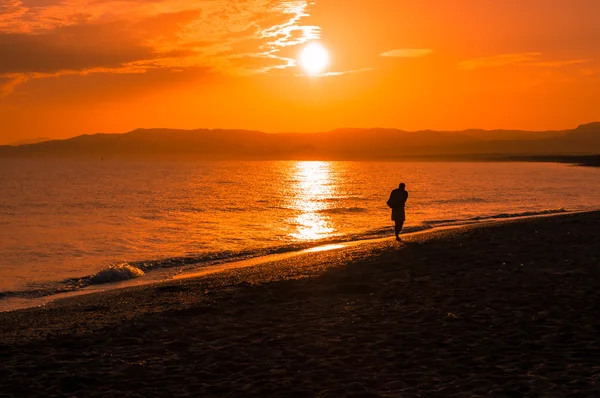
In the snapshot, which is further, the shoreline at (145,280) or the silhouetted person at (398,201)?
the silhouetted person at (398,201)

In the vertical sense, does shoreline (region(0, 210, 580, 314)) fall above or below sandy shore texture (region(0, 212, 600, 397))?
below

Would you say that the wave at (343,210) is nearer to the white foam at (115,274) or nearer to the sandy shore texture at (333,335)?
the white foam at (115,274)

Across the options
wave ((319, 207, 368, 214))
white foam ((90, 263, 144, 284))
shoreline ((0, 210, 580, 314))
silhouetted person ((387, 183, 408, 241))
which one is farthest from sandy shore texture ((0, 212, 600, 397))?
wave ((319, 207, 368, 214))

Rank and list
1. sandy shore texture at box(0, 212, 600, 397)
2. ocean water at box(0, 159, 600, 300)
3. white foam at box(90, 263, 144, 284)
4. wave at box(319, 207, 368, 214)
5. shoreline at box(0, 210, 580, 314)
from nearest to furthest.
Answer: sandy shore texture at box(0, 212, 600, 397), shoreline at box(0, 210, 580, 314), white foam at box(90, 263, 144, 284), ocean water at box(0, 159, 600, 300), wave at box(319, 207, 368, 214)

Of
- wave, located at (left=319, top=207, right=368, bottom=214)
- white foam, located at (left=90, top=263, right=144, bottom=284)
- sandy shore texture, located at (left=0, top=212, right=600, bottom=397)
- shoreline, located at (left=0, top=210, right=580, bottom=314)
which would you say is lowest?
wave, located at (left=319, top=207, right=368, bottom=214)

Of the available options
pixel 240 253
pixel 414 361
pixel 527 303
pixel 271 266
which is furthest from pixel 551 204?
pixel 414 361

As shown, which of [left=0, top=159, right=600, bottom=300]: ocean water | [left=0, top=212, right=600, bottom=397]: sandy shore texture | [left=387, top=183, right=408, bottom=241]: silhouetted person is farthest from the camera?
[left=0, top=159, right=600, bottom=300]: ocean water

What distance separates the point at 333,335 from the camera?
952 centimetres

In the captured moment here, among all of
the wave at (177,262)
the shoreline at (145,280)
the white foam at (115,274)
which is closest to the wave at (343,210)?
the wave at (177,262)

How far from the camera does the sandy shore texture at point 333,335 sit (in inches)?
289

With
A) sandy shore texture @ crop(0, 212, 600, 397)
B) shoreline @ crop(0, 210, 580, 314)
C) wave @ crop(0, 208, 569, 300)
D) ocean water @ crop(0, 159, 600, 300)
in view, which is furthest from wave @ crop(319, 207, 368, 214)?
sandy shore texture @ crop(0, 212, 600, 397)

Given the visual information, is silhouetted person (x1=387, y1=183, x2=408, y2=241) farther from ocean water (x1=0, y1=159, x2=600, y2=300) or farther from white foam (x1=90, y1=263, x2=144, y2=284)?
white foam (x1=90, y1=263, x2=144, y2=284)

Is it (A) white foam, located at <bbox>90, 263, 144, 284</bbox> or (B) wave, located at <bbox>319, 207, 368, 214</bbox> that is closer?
(A) white foam, located at <bbox>90, 263, 144, 284</bbox>

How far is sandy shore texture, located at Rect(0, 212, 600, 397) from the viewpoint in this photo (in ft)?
24.1
